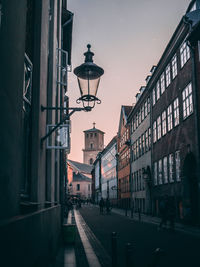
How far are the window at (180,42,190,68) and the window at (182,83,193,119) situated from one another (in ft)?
5.96

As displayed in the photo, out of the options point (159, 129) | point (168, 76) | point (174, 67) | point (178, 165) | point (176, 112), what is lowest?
point (178, 165)

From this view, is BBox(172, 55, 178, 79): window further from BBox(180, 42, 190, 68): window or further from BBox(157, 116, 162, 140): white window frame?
BBox(157, 116, 162, 140): white window frame

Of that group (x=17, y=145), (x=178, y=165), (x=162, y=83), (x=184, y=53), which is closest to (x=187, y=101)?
(x=184, y=53)

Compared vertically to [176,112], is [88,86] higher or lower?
lower

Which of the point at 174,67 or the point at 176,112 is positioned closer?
the point at 176,112

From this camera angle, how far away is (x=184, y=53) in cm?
2341

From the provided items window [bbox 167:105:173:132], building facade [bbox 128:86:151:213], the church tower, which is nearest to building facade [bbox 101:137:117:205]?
building facade [bbox 128:86:151:213]

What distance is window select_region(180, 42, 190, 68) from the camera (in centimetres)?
2262

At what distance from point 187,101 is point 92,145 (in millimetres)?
121646

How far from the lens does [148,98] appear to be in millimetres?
35375

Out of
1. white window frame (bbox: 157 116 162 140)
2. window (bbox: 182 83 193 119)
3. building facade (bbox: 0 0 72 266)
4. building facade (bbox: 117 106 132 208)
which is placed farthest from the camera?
building facade (bbox: 117 106 132 208)

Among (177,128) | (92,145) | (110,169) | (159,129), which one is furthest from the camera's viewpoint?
(92,145)

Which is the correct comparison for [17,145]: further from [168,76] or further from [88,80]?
[168,76]

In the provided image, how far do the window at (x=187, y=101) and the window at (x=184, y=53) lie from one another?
182cm
